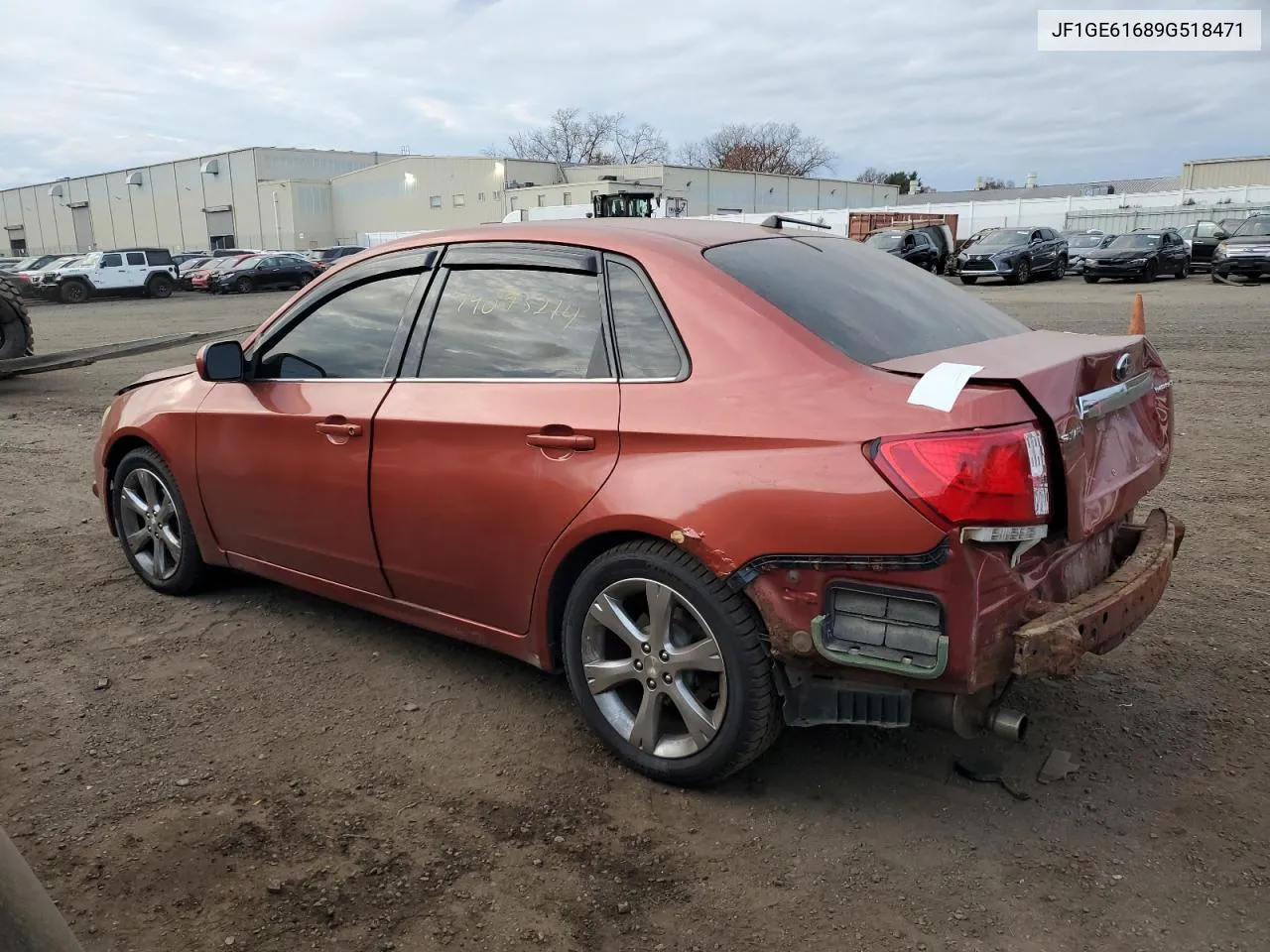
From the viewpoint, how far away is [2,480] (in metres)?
7.22

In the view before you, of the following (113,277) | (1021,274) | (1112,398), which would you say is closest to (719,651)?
(1112,398)

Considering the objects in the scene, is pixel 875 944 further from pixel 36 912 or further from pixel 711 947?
pixel 36 912

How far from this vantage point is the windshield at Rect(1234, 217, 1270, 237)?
2285cm

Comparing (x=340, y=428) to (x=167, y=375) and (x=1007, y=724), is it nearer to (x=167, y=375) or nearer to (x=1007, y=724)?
(x=167, y=375)

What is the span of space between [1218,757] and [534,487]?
231 centimetres

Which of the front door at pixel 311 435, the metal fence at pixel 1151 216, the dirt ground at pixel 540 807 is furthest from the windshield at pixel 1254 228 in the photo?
the front door at pixel 311 435

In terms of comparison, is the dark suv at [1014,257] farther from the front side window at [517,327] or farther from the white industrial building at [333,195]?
the front side window at [517,327]

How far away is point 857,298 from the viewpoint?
3160 mm

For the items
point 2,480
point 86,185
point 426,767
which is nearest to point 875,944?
point 426,767

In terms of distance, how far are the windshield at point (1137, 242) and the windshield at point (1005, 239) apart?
89.1 inches

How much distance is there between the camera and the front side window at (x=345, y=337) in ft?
12.1

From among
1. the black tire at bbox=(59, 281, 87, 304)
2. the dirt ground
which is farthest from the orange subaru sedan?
the black tire at bbox=(59, 281, 87, 304)

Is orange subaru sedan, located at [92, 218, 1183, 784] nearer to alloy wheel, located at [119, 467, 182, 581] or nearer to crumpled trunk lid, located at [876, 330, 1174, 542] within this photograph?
crumpled trunk lid, located at [876, 330, 1174, 542]

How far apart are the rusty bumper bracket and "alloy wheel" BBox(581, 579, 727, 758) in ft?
2.70
